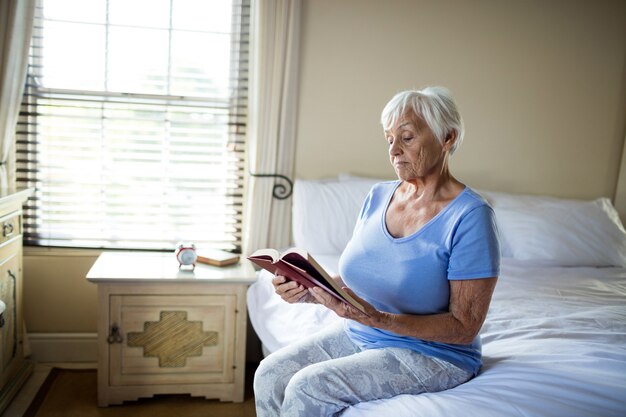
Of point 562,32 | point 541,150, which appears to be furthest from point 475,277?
point 562,32

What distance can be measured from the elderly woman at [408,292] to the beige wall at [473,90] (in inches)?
52.2

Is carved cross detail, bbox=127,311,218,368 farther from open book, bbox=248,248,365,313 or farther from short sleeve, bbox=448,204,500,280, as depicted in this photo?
short sleeve, bbox=448,204,500,280

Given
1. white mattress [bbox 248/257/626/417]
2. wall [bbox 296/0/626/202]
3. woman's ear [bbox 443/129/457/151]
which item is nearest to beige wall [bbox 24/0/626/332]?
wall [bbox 296/0/626/202]

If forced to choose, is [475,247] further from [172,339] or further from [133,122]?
[133,122]

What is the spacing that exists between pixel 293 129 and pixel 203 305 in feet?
3.28

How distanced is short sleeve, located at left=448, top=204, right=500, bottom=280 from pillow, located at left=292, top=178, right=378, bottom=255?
1.33m

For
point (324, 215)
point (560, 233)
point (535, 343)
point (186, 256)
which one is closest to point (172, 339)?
point (186, 256)

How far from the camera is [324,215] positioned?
8.98ft

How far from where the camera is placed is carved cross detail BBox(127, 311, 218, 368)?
7.85 feet

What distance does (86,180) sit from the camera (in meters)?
2.77

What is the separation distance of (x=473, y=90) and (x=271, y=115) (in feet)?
3.65

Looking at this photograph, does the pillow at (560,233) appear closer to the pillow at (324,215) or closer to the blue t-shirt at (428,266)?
the pillow at (324,215)

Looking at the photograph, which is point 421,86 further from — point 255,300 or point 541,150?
point 255,300

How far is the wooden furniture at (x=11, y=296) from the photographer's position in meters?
2.28
